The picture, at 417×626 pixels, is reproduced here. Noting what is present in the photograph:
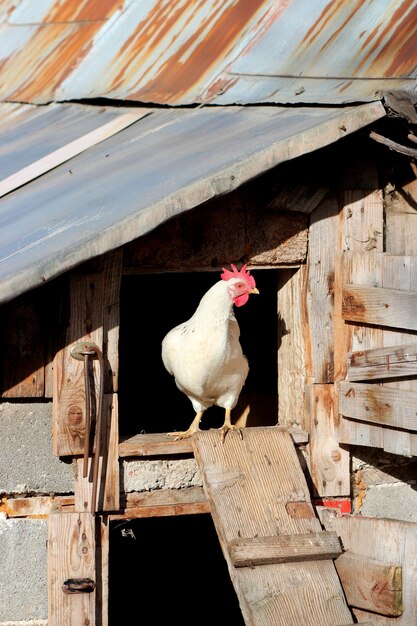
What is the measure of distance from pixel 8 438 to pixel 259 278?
298cm

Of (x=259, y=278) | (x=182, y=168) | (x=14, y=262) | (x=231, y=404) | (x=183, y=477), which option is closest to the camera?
(x=14, y=262)

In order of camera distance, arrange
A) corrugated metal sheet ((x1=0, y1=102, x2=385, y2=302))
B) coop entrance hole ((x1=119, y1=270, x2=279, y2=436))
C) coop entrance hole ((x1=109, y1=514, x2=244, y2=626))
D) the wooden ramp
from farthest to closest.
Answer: coop entrance hole ((x1=109, y1=514, x2=244, y2=626)) < coop entrance hole ((x1=119, y1=270, x2=279, y2=436)) < the wooden ramp < corrugated metal sheet ((x1=0, y1=102, x2=385, y2=302))

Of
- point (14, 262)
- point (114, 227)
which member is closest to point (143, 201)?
point (114, 227)

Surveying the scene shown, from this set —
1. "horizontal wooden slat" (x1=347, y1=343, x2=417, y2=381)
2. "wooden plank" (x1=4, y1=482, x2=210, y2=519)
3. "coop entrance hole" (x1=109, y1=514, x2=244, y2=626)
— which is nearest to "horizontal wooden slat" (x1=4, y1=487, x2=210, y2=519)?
"wooden plank" (x1=4, y1=482, x2=210, y2=519)

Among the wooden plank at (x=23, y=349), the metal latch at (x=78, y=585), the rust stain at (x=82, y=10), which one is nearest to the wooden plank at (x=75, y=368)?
the wooden plank at (x=23, y=349)

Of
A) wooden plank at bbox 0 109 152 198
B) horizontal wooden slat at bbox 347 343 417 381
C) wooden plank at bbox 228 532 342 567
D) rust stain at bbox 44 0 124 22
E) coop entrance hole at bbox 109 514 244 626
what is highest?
rust stain at bbox 44 0 124 22

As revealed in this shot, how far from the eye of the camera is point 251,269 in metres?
5.45

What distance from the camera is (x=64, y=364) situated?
4.98 meters

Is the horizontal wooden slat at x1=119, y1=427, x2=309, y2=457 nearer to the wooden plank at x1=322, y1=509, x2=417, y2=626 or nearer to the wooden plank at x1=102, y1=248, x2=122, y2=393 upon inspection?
the wooden plank at x1=102, y1=248, x2=122, y2=393

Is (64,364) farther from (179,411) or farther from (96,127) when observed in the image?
(179,411)

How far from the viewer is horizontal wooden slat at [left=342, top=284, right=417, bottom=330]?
501cm

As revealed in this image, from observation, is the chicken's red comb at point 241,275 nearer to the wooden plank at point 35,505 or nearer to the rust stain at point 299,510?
the rust stain at point 299,510

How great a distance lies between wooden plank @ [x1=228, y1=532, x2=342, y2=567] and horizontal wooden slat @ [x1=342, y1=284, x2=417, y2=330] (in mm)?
1077

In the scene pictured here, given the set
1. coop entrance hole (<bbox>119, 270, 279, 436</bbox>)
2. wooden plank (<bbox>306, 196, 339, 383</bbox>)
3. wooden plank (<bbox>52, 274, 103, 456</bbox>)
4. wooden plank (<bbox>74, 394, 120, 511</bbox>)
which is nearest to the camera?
wooden plank (<bbox>52, 274, 103, 456</bbox>)
